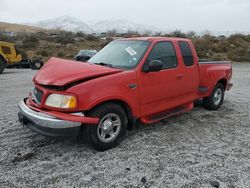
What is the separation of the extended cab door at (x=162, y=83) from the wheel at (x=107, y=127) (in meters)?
0.54

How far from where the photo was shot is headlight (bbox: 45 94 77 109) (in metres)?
4.00

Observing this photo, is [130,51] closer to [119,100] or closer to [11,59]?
[119,100]

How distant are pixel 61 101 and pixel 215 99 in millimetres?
4426

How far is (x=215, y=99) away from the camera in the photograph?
7059 millimetres

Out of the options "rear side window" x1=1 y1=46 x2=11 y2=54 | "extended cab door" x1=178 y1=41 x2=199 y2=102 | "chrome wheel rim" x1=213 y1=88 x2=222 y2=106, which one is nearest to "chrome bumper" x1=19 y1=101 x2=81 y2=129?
"extended cab door" x1=178 y1=41 x2=199 y2=102

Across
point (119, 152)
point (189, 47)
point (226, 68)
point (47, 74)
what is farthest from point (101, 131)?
point (226, 68)

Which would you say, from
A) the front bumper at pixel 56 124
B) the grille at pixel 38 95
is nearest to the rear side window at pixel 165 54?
the front bumper at pixel 56 124

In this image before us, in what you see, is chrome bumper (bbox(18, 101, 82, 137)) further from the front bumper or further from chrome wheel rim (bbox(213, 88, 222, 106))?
chrome wheel rim (bbox(213, 88, 222, 106))

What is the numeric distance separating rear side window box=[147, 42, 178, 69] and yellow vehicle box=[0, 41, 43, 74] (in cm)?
1288

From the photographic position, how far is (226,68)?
7.25 meters

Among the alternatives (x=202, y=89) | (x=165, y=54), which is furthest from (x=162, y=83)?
(x=202, y=89)

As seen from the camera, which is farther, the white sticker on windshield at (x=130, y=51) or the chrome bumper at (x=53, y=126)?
the white sticker on windshield at (x=130, y=51)

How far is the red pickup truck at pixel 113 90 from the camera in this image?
13.2 feet

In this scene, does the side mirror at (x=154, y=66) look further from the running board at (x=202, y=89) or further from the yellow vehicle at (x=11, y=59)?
the yellow vehicle at (x=11, y=59)
